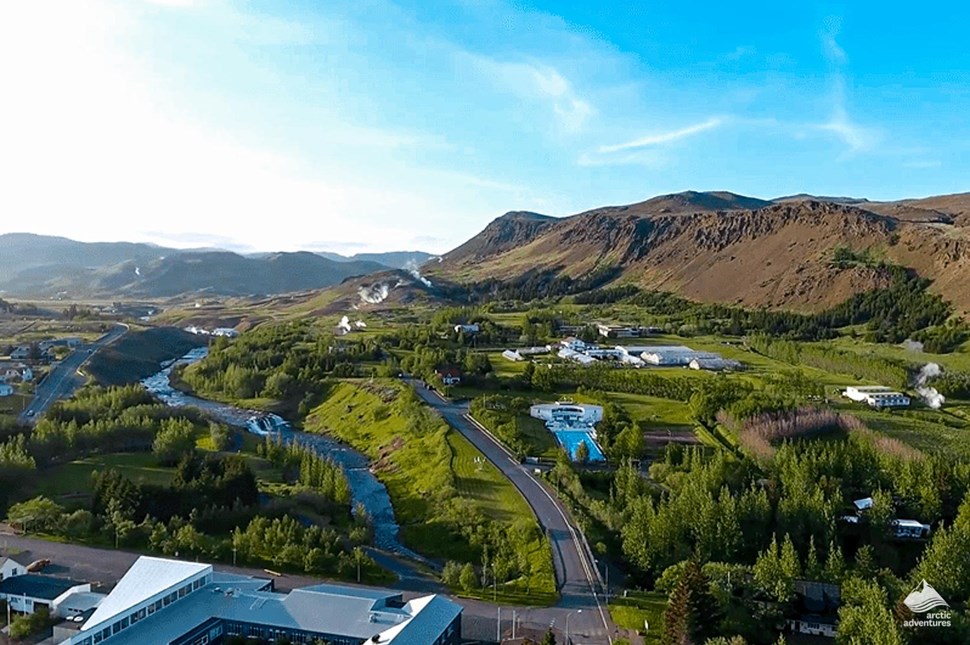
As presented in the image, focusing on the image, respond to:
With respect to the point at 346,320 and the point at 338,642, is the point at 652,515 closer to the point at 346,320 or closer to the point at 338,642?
the point at 338,642

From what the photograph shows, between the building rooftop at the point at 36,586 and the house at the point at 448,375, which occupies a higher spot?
the house at the point at 448,375

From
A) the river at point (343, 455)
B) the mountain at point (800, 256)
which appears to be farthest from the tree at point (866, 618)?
the mountain at point (800, 256)

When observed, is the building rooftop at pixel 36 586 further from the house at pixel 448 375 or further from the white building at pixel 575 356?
the white building at pixel 575 356

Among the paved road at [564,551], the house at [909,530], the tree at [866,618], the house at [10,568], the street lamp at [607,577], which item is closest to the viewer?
the tree at [866,618]

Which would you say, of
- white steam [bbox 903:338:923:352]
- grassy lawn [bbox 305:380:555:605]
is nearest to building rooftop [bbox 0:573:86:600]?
grassy lawn [bbox 305:380:555:605]

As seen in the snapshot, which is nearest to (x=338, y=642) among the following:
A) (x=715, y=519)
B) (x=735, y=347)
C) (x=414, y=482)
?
(x=715, y=519)
